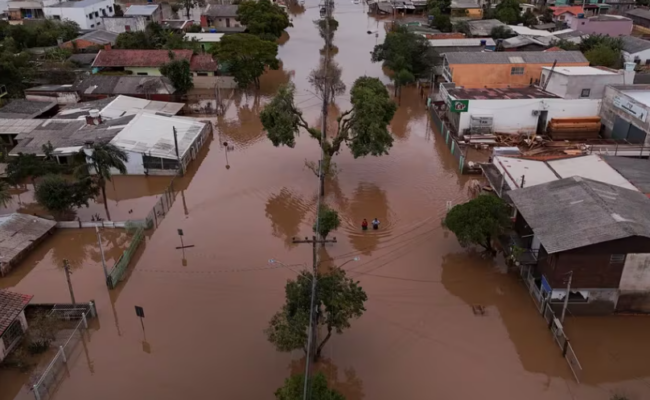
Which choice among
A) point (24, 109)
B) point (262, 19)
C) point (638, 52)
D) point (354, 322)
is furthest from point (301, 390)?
point (262, 19)

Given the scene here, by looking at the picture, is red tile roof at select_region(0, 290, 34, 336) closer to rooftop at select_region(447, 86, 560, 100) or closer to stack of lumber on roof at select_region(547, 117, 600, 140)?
rooftop at select_region(447, 86, 560, 100)

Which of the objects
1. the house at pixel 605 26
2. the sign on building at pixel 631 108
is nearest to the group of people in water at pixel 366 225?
the sign on building at pixel 631 108

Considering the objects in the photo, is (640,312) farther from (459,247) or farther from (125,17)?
(125,17)

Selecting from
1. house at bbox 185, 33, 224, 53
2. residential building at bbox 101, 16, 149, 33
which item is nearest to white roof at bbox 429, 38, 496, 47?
house at bbox 185, 33, 224, 53

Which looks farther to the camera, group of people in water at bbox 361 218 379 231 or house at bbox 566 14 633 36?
house at bbox 566 14 633 36

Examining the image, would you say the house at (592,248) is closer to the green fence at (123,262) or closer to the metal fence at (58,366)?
the green fence at (123,262)
